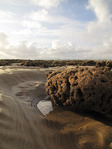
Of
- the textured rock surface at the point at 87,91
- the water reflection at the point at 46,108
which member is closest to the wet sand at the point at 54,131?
the water reflection at the point at 46,108

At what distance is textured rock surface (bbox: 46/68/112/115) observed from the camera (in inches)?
94.0

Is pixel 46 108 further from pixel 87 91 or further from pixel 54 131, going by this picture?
pixel 87 91

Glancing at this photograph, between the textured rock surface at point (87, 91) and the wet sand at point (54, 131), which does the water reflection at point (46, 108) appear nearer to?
the wet sand at point (54, 131)

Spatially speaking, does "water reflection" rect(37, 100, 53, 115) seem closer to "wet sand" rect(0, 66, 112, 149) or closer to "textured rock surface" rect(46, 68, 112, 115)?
"wet sand" rect(0, 66, 112, 149)

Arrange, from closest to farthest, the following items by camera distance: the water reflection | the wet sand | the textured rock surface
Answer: the wet sand, the textured rock surface, the water reflection

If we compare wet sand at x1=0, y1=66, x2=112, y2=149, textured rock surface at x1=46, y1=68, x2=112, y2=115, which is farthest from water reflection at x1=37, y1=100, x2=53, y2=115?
textured rock surface at x1=46, y1=68, x2=112, y2=115

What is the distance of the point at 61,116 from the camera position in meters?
2.67

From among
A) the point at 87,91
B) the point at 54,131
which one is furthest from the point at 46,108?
the point at 87,91

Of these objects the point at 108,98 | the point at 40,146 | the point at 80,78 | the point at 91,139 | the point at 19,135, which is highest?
the point at 80,78

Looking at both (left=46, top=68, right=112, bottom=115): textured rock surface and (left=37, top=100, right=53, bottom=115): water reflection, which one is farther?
(left=37, top=100, right=53, bottom=115): water reflection

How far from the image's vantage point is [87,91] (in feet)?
7.92

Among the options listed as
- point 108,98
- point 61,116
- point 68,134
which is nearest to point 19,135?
point 68,134

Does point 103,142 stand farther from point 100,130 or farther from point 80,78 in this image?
point 80,78

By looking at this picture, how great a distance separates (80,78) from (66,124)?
1.05m
